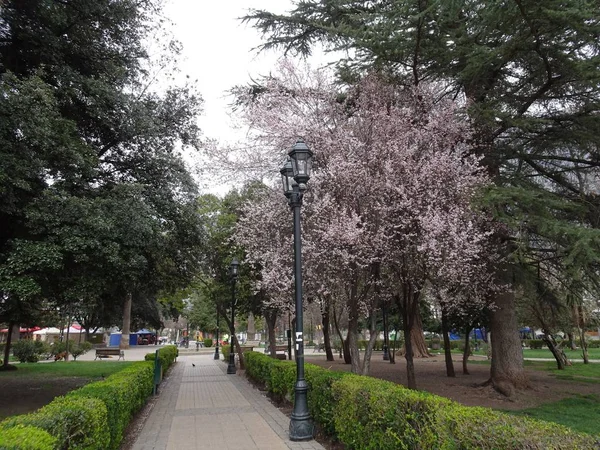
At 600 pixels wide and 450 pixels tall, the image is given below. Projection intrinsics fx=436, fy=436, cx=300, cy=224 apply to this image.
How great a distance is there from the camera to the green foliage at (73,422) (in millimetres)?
3967

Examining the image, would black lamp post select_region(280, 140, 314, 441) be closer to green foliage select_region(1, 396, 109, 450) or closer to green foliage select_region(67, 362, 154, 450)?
green foliage select_region(67, 362, 154, 450)

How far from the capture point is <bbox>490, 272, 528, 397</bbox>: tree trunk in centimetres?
1195

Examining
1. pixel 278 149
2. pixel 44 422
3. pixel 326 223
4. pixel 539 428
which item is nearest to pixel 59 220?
pixel 278 149

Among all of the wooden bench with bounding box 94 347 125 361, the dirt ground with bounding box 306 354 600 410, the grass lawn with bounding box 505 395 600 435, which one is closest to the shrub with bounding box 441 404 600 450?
the grass lawn with bounding box 505 395 600 435

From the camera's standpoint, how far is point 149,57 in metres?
13.7

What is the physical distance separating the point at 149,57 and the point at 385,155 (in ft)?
28.5

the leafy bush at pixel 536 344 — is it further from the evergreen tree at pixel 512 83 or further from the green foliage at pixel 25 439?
the green foliage at pixel 25 439

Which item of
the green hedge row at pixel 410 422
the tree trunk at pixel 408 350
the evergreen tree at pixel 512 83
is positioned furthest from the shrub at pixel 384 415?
the tree trunk at pixel 408 350

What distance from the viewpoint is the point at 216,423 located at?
832 cm

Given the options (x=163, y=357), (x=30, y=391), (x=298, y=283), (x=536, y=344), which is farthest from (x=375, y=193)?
(x=536, y=344)

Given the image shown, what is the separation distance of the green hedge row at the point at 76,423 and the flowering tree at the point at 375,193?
4164mm

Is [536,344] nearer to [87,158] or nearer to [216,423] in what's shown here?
[216,423]

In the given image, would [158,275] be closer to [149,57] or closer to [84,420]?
[149,57]

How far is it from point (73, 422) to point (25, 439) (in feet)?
4.53
